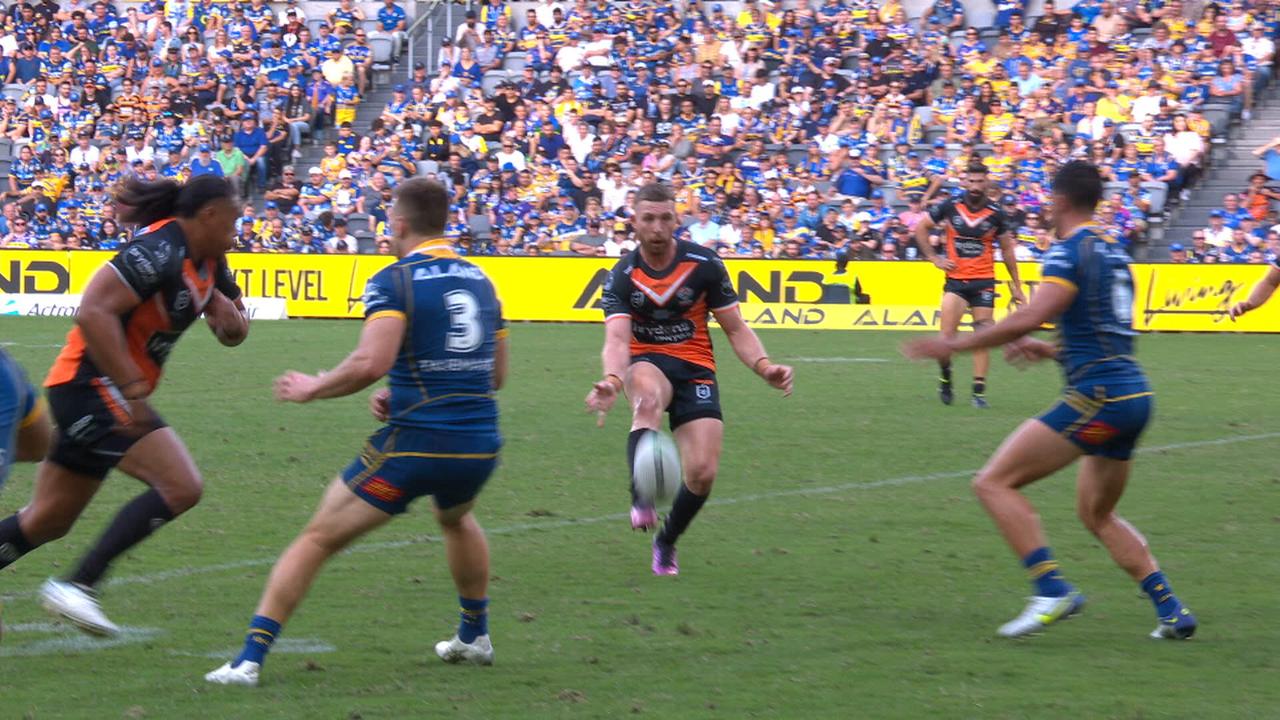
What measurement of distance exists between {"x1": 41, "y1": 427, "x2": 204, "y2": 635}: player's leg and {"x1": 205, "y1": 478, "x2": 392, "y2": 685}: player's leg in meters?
1.06

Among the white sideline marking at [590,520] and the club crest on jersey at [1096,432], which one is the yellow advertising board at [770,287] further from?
the club crest on jersey at [1096,432]

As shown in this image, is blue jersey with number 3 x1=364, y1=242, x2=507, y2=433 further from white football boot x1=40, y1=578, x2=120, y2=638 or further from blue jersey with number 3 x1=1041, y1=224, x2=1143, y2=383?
blue jersey with number 3 x1=1041, y1=224, x2=1143, y2=383

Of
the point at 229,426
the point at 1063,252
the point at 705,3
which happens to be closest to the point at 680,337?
the point at 1063,252

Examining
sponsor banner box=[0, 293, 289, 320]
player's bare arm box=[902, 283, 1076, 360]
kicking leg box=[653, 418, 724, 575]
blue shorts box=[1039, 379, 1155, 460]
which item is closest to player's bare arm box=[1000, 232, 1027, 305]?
kicking leg box=[653, 418, 724, 575]

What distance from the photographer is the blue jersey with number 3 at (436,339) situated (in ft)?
19.7

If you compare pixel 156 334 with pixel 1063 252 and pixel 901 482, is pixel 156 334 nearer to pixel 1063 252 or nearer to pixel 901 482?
pixel 1063 252

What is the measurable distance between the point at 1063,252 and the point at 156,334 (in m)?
3.70

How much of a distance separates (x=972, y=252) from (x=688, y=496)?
28.1ft

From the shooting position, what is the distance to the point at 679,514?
8523 millimetres

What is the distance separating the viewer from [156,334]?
22.7 ft

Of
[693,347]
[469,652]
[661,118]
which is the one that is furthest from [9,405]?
[661,118]

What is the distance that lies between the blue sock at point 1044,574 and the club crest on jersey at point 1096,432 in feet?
1.65

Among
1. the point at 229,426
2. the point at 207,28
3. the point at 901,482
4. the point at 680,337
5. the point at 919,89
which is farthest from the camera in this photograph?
the point at 207,28

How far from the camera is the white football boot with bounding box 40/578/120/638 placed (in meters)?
6.69
